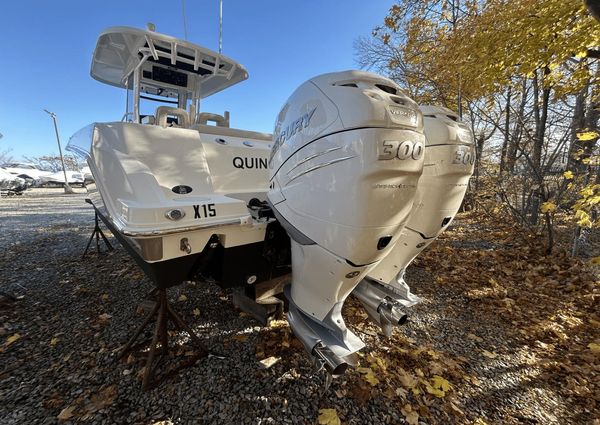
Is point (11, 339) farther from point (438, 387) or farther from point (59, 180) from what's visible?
point (59, 180)

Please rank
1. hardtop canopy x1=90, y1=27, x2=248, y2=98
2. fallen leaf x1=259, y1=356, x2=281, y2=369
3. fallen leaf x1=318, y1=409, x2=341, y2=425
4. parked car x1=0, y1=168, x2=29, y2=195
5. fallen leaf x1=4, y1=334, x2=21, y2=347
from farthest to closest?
parked car x1=0, y1=168, x2=29, y2=195 → hardtop canopy x1=90, y1=27, x2=248, y2=98 → fallen leaf x1=4, y1=334, x2=21, y2=347 → fallen leaf x1=259, y1=356, x2=281, y2=369 → fallen leaf x1=318, y1=409, x2=341, y2=425

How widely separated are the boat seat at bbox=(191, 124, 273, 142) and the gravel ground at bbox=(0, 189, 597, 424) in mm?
1902

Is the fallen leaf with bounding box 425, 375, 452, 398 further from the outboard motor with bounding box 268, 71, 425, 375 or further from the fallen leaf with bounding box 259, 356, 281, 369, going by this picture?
the fallen leaf with bounding box 259, 356, 281, 369

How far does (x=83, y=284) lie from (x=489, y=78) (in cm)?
654

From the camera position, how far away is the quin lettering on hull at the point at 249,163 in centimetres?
283

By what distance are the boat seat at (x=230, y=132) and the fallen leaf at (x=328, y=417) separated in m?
2.65

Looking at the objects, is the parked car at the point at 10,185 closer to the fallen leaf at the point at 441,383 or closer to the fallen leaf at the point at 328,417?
the fallen leaf at the point at 328,417

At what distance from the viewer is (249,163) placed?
115 inches

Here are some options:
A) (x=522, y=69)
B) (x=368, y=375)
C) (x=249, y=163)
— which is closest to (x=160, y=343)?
(x=368, y=375)

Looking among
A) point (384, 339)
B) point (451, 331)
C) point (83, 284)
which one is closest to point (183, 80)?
point (83, 284)

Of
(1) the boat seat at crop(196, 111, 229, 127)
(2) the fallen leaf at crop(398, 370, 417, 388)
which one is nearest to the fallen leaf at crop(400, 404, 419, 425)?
(2) the fallen leaf at crop(398, 370, 417, 388)

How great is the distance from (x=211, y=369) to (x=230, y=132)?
7.50 ft

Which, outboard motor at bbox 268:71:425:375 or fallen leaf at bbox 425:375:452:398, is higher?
outboard motor at bbox 268:71:425:375

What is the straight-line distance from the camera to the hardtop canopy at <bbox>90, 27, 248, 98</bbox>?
10.8ft
